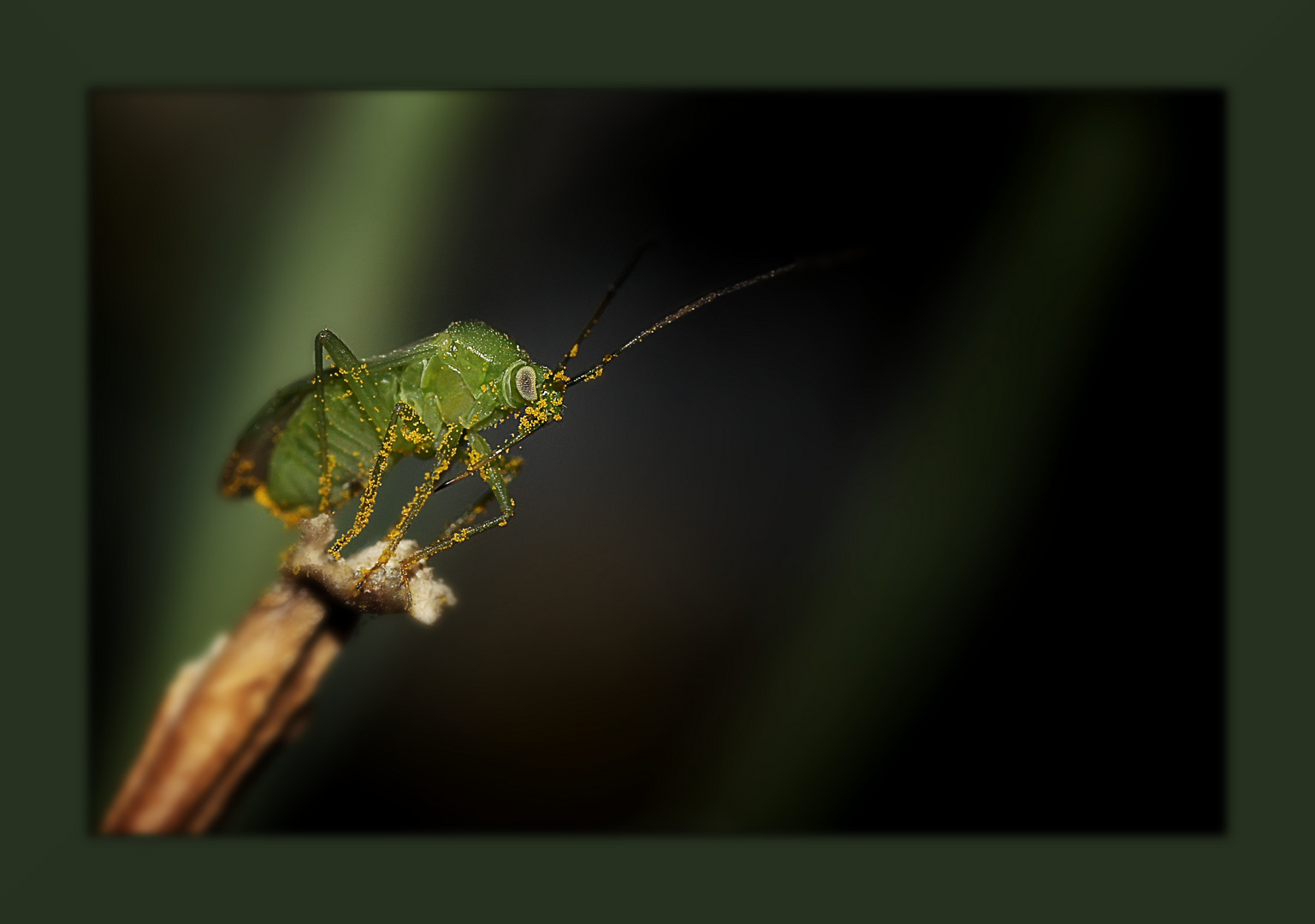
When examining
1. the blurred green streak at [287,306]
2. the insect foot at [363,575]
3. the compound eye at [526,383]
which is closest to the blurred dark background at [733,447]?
the blurred green streak at [287,306]

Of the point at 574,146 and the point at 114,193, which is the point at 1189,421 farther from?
the point at 114,193

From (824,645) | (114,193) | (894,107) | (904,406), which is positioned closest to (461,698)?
(824,645)

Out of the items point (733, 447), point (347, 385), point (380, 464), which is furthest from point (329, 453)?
point (733, 447)

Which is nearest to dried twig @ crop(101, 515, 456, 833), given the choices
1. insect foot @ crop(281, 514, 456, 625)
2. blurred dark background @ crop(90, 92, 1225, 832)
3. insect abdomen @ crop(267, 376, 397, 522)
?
insect foot @ crop(281, 514, 456, 625)

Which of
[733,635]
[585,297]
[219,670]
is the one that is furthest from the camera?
[733,635]

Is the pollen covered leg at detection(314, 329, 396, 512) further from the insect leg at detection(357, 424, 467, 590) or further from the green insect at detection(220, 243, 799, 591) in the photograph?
the insect leg at detection(357, 424, 467, 590)

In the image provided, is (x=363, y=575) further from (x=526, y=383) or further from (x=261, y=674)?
(x=526, y=383)

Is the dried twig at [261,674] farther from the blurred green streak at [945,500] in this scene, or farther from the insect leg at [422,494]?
the blurred green streak at [945,500]
